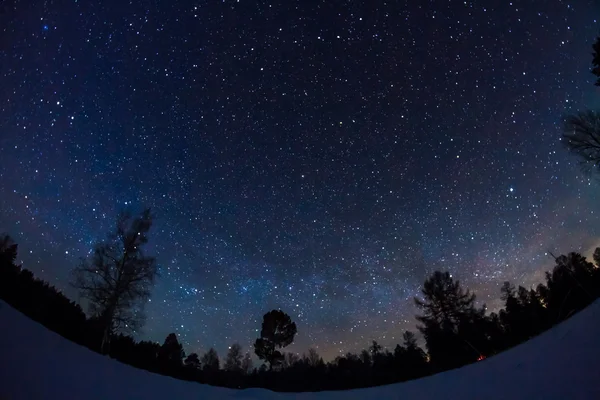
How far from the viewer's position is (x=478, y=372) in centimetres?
340

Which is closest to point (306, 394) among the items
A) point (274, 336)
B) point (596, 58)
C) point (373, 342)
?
point (596, 58)

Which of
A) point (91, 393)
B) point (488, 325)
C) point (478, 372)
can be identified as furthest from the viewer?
→ point (488, 325)

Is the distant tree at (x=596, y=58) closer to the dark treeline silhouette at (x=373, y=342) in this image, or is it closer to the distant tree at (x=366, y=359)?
the dark treeline silhouette at (x=373, y=342)

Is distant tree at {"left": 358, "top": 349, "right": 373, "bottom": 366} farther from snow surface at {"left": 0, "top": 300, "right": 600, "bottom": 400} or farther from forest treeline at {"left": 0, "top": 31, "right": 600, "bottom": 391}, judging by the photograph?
snow surface at {"left": 0, "top": 300, "right": 600, "bottom": 400}

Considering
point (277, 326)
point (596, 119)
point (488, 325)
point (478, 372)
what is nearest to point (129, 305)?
point (277, 326)

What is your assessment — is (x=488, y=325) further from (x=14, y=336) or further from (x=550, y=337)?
(x=14, y=336)

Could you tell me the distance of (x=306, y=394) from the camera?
344cm

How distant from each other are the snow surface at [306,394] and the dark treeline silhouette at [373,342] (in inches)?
36.8

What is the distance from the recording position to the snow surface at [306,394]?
171cm

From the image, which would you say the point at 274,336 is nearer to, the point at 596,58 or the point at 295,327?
the point at 295,327

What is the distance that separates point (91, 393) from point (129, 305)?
1355cm

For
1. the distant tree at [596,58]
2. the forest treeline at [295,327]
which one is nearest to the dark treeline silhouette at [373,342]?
the forest treeline at [295,327]

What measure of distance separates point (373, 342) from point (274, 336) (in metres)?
12.2

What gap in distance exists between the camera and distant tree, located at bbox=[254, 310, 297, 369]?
2205 cm
